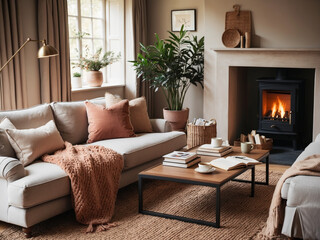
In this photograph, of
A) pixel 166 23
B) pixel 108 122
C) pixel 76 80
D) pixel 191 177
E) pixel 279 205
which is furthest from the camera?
pixel 166 23

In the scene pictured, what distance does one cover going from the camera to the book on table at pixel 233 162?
3.63m

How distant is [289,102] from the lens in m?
5.97

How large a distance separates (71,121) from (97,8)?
2.77m

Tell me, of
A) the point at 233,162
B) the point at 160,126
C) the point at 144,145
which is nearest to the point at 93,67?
the point at 160,126

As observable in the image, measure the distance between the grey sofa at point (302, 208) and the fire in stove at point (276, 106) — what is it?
119 inches

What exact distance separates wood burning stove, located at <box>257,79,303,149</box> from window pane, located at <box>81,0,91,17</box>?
8.23 feet

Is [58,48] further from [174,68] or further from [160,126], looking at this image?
[174,68]

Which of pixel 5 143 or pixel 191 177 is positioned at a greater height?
pixel 5 143

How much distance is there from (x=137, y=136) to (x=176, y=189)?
2.42 feet

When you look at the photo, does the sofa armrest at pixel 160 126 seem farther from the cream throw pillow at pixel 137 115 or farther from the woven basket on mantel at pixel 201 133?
the woven basket on mantel at pixel 201 133

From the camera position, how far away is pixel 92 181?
353cm

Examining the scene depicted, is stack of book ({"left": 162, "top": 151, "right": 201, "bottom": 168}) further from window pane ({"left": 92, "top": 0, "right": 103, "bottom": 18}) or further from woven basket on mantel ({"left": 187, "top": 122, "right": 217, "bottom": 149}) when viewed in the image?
window pane ({"left": 92, "top": 0, "right": 103, "bottom": 18})

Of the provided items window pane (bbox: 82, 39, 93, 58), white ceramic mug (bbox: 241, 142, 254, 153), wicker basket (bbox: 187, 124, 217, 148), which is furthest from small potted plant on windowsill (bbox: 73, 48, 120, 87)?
white ceramic mug (bbox: 241, 142, 254, 153)

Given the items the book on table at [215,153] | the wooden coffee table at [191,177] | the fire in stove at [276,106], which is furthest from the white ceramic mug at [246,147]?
the fire in stove at [276,106]
